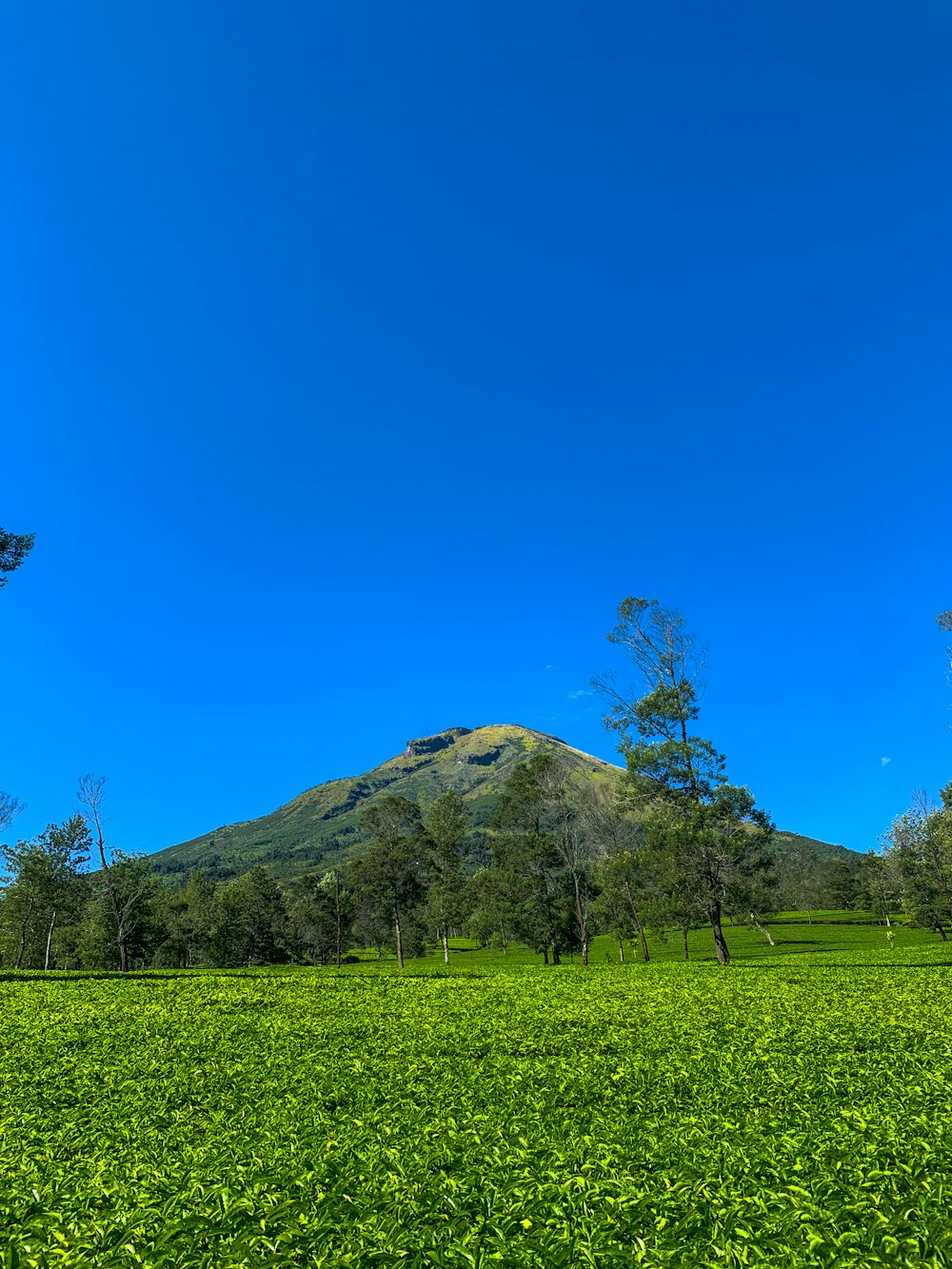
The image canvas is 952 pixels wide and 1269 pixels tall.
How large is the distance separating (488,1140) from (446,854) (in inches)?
2020

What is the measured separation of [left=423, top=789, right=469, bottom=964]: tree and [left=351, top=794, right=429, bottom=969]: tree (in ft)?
4.97

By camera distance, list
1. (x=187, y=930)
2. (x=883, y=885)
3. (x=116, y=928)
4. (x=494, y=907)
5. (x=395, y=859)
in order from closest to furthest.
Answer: (x=494, y=907)
(x=395, y=859)
(x=116, y=928)
(x=883, y=885)
(x=187, y=930)

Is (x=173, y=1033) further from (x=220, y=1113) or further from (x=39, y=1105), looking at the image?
(x=220, y=1113)

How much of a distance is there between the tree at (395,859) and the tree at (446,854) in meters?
1.51

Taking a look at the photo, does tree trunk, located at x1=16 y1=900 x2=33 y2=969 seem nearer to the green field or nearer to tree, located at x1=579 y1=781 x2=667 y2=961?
tree, located at x1=579 y1=781 x2=667 y2=961

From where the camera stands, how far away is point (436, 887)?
58.9 m

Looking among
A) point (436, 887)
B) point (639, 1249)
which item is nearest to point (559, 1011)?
point (639, 1249)

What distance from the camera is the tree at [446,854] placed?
5625 centimetres

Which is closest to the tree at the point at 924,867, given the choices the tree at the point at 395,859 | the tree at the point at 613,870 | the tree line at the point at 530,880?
the tree line at the point at 530,880

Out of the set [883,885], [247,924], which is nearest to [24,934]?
[247,924]

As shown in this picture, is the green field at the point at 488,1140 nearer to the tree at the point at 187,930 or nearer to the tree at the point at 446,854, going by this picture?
the tree at the point at 446,854

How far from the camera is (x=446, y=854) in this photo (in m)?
56.2

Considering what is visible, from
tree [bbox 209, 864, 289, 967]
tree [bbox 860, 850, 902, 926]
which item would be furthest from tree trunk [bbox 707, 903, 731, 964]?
tree [bbox 209, 864, 289, 967]

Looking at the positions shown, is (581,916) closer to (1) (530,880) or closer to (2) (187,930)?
(1) (530,880)
